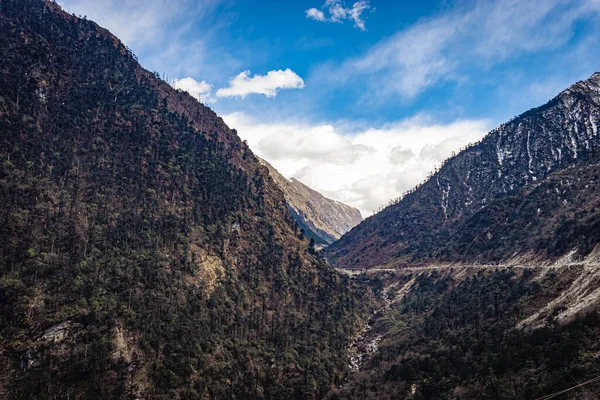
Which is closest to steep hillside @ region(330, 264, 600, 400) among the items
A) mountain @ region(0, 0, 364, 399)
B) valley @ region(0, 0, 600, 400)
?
valley @ region(0, 0, 600, 400)

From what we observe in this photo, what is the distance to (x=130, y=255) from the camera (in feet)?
317

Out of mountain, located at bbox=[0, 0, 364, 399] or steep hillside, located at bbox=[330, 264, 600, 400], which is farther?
mountain, located at bbox=[0, 0, 364, 399]

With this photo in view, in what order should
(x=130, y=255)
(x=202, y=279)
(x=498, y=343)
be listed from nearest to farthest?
(x=498, y=343), (x=130, y=255), (x=202, y=279)

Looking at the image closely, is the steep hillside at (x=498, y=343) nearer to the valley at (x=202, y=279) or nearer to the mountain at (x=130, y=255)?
the valley at (x=202, y=279)

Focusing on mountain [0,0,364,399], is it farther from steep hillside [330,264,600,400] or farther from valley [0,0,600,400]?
steep hillside [330,264,600,400]

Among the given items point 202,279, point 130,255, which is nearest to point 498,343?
point 202,279

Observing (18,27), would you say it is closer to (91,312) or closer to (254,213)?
(254,213)

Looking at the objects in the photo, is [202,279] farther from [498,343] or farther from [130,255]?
[498,343]

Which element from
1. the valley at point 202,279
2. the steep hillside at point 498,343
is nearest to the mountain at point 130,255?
the valley at point 202,279

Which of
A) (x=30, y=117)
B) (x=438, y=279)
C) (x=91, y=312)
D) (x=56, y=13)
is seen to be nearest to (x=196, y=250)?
(x=91, y=312)

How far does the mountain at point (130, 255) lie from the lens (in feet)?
243

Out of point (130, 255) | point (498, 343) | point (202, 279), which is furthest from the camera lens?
point (202, 279)

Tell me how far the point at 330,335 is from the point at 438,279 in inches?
2530

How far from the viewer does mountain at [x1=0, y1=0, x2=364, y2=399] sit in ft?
243
